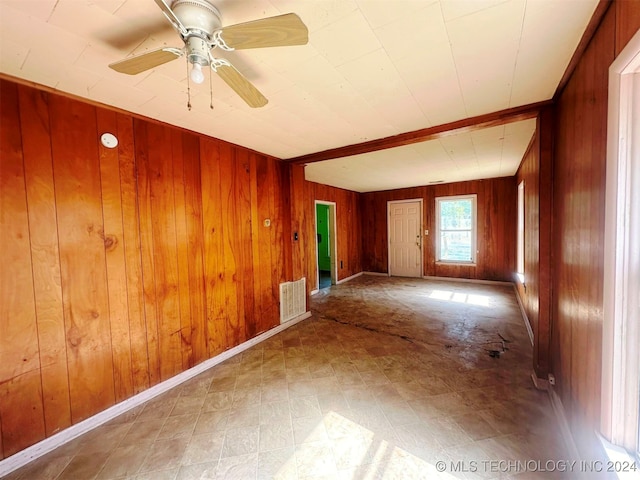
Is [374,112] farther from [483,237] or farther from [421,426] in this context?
[483,237]

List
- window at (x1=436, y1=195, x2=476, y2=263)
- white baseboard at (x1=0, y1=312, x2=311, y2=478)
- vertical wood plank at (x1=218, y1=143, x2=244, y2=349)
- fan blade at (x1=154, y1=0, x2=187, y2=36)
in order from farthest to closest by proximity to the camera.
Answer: window at (x1=436, y1=195, x2=476, y2=263), vertical wood plank at (x1=218, y1=143, x2=244, y2=349), white baseboard at (x1=0, y1=312, x2=311, y2=478), fan blade at (x1=154, y1=0, x2=187, y2=36)

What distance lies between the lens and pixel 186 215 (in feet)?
7.88

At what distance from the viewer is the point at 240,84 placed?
1324mm

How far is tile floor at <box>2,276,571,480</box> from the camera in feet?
4.79

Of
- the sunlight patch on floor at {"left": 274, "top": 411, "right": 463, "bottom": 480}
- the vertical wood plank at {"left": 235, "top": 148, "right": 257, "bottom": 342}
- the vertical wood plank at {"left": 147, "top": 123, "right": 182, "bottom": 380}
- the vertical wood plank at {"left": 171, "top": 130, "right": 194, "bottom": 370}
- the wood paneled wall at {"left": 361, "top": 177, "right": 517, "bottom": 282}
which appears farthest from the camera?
the wood paneled wall at {"left": 361, "top": 177, "right": 517, "bottom": 282}

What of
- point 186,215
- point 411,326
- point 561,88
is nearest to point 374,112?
point 561,88

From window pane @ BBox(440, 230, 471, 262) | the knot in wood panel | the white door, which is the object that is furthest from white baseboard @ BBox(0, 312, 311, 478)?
window pane @ BBox(440, 230, 471, 262)

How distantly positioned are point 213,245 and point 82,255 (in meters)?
1.03

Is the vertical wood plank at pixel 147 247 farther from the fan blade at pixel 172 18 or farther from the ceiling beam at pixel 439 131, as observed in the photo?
the ceiling beam at pixel 439 131

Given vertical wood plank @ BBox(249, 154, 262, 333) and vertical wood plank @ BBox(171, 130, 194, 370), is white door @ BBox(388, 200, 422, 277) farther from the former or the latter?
vertical wood plank @ BBox(171, 130, 194, 370)

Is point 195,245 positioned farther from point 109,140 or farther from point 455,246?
point 455,246

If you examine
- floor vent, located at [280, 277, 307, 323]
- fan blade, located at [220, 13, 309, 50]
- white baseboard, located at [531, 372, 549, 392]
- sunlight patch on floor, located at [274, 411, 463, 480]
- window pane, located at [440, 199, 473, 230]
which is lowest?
sunlight patch on floor, located at [274, 411, 463, 480]

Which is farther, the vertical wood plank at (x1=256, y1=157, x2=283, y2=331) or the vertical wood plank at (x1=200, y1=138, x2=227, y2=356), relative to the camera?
the vertical wood plank at (x1=256, y1=157, x2=283, y2=331)

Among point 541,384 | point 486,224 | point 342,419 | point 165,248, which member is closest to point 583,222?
point 541,384
